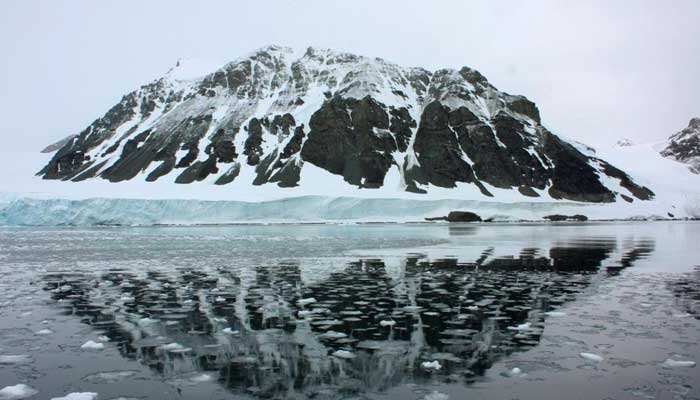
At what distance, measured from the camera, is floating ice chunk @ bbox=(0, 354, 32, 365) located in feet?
29.9

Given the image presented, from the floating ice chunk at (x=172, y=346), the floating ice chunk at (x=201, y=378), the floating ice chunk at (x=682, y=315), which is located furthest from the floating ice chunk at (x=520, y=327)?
the floating ice chunk at (x=172, y=346)

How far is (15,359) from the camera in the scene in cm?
927

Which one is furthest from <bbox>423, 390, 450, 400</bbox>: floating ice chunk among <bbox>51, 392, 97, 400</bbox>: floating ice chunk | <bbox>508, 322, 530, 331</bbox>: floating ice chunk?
<bbox>508, 322, 530, 331</bbox>: floating ice chunk

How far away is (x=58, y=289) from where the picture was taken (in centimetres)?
1750

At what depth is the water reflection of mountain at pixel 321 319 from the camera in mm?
8781

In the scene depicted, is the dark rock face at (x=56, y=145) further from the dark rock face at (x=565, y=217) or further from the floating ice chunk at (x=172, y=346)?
the floating ice chunk at (x=172, y=346)

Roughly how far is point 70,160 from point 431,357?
155847 millimetres

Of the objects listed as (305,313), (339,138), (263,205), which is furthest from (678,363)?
(339,138)

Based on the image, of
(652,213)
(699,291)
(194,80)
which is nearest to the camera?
(699,291)

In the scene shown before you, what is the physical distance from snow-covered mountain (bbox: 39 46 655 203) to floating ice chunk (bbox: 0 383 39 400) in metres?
104

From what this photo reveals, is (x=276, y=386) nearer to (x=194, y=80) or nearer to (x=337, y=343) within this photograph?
(x=337, y=343)

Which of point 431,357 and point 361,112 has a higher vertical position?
point 361,112

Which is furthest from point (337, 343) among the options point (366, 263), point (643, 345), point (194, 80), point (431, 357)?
point (194, 80)

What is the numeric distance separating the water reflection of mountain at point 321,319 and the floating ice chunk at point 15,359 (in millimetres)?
1523
